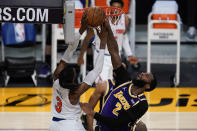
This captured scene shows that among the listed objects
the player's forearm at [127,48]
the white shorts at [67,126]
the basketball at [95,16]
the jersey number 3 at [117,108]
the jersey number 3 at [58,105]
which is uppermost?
the basketball at [95,16]

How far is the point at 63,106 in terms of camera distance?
194 inches

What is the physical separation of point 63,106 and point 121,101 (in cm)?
65

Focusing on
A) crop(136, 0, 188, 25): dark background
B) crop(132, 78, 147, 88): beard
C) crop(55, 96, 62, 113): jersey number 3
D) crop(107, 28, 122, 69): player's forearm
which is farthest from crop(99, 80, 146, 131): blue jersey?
crop(136, 0, 188, 25): dark background

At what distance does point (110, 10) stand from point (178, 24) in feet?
13.1

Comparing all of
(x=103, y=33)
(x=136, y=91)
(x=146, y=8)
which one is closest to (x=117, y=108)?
(x=136, y=91)

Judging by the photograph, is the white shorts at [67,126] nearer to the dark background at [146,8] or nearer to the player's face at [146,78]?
the player's face at [146,78]

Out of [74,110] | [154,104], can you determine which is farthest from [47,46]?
[74,110]

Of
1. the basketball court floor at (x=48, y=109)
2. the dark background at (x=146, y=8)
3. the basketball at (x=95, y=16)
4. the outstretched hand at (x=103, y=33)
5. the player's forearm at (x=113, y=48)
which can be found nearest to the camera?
the basketball at (x=95, y=16)

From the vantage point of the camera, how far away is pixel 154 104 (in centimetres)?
794

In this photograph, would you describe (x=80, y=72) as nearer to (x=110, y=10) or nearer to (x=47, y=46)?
(x=47, y=46)

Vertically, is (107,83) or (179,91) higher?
(107,83)

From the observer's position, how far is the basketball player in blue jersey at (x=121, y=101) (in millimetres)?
4992

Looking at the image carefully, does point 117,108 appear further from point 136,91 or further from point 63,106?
point 63,106

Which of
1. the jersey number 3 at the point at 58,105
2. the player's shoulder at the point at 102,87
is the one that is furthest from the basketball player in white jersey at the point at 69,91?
the player's shoulder at the point at 102,87
